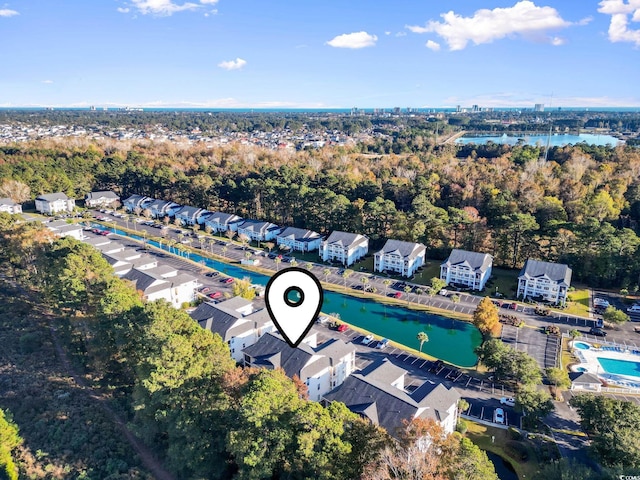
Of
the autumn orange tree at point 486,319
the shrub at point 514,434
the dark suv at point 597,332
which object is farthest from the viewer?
the dark suv at point 597,332

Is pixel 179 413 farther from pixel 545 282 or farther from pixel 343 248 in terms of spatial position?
pixel 545 282

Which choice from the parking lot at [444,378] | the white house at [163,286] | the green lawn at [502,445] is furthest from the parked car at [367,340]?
the white house at [163,286]

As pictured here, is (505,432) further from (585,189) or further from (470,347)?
(585,189)

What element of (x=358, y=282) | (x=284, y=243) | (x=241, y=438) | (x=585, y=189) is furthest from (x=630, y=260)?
(x=241, y=438)

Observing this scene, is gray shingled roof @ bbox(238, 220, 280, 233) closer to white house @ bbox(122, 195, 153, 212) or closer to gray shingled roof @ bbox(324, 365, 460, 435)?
white house @ bbox(122, 195, 153, 212)

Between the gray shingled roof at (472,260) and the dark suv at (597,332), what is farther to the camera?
the gray shingled roof at (472,260)

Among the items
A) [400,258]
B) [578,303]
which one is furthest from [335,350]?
[578,303]

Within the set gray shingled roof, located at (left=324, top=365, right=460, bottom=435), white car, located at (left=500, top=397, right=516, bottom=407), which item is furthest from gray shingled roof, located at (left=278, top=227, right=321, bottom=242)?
white car, located at (left=500, top=397, right=516, bottom=407)

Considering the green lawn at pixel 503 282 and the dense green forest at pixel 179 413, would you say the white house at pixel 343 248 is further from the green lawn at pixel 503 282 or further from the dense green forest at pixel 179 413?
the dense green forest at pixel 179 413
